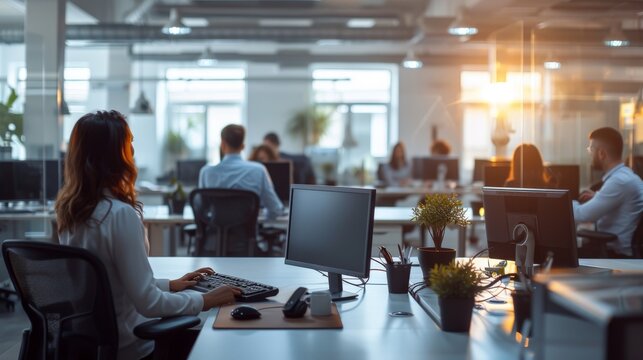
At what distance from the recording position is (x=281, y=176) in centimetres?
629

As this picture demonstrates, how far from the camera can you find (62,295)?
2.22m

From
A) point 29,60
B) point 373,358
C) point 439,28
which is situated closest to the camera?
point 373,358

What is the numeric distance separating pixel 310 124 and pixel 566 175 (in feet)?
30.5

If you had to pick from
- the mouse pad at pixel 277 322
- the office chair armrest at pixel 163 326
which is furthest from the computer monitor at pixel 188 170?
the office chair armrest at pixel 163 326

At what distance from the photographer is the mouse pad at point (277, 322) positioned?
2.23 m

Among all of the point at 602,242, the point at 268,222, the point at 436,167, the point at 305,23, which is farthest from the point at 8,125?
the point at 305,23

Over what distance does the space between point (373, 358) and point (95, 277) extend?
2.82 feet

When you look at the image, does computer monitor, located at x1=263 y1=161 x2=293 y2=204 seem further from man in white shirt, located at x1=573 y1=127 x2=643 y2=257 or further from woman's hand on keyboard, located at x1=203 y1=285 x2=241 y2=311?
woman's hand on keyboard, located at x1=203 y1=285 x2=241 y2=311

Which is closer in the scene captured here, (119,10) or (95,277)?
(95,277)

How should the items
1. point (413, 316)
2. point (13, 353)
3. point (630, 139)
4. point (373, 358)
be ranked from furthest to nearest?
1. point (630, 139)
2. point (13, 353)
3. point (413, 316)
4. point (373, 358)

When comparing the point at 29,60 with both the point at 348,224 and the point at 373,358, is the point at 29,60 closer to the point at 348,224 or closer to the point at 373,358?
the point at 348,224

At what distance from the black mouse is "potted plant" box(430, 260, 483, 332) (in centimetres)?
59

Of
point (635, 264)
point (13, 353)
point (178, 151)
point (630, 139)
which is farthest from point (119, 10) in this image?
point (635, 264)

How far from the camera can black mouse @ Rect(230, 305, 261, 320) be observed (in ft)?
7.59
